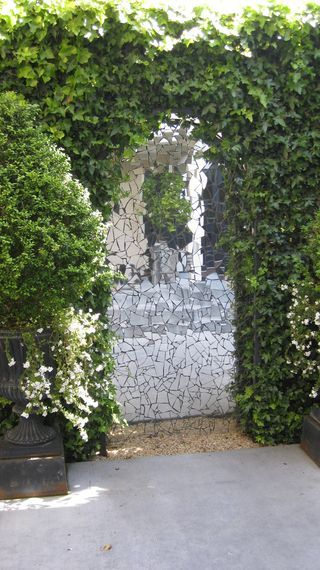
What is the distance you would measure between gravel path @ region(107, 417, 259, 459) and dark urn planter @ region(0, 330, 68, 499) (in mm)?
753

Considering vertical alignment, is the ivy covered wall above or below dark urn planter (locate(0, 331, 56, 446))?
above

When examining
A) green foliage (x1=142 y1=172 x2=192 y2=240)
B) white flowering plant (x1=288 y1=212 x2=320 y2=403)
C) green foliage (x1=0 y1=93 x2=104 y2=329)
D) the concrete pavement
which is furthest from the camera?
green foliage (x1=142 y1=172 x2=192 y2=240)

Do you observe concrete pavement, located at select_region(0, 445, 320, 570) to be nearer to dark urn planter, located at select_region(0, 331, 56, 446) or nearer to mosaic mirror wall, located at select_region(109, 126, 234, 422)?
dark urn planter, located at select_region(0, 331, 56, 446)

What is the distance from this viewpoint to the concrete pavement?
282 cm

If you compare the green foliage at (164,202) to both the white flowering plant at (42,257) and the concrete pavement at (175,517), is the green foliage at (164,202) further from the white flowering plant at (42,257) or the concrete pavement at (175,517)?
the concrete pavement at (175,517)

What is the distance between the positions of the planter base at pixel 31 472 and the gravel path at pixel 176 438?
2.46ft

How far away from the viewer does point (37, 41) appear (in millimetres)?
3561

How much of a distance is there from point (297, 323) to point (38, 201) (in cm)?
199

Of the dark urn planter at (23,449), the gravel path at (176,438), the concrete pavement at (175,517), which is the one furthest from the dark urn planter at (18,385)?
the gravel path at (176,438)

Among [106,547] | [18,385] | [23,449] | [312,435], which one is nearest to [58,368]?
[18,385]

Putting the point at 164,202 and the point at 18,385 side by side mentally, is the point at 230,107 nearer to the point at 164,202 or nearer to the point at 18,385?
the point at 164,202

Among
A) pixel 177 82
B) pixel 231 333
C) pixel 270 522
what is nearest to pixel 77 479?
pixel 270 522

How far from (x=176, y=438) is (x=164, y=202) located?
73.1 inches

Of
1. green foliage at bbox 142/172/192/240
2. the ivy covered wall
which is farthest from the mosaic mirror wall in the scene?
the ivy covered wall
